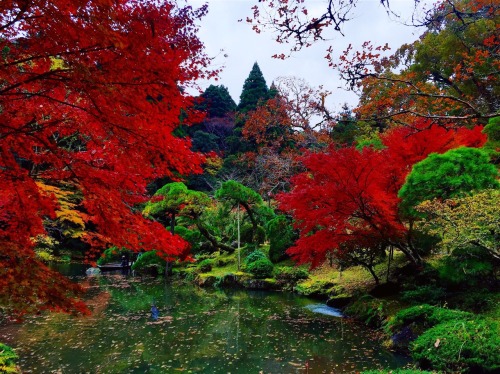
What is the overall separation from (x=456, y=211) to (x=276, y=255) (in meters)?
10.2

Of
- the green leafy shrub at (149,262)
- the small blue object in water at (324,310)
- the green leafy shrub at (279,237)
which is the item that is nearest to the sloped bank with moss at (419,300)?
the small blue object in water at (324,310)

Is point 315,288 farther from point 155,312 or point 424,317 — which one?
point 424,317

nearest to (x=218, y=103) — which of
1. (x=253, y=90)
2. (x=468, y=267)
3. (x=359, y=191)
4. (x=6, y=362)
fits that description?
(x=253, y=90)

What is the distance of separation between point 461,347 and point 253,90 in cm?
2934

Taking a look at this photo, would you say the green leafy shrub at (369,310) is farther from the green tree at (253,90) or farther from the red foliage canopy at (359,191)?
the green tree at (253,90)

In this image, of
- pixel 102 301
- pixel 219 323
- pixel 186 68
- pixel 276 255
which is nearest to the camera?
pixel 186 68

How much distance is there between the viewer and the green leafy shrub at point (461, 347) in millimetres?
4574

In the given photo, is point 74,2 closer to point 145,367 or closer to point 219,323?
point 145,367

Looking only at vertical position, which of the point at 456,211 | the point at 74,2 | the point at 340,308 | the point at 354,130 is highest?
the point at 354,130

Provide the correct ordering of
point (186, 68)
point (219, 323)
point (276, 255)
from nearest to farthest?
point (186, 68) → point (219, 323) → point (276, 255)

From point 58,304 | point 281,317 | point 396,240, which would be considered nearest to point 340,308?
point 281,317

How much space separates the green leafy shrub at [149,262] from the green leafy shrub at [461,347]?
14317 millimetres

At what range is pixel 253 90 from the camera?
31828mm

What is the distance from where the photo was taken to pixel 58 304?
10.6ft
